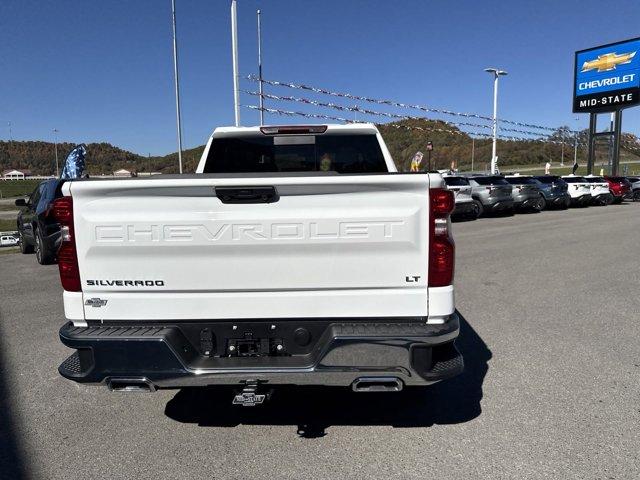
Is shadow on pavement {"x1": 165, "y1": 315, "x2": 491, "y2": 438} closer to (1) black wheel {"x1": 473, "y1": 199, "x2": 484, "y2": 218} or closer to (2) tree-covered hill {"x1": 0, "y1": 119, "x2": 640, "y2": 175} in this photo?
(1) black wheel {"x1": 473, "y1": 199, "x2": 484, "y2": 218}

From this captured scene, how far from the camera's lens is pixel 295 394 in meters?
3.92

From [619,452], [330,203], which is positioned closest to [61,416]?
[330,203]

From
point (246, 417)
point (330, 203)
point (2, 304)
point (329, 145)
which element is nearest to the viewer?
point (330, 203)

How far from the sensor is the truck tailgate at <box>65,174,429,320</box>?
8.96 ft

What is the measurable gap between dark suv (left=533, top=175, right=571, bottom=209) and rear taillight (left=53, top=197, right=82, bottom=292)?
71.3 ft

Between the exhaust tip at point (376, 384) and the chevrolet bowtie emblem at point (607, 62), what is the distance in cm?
3924

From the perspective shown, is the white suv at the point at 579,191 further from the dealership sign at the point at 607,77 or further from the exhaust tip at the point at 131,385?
the exhaust tip at the point at 131,385

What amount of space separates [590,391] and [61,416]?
13.1ft

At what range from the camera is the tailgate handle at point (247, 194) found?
2.74 m

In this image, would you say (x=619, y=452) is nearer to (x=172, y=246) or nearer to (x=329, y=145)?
(x=172, y=246)

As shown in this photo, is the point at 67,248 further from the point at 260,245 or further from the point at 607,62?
the point at 607,62

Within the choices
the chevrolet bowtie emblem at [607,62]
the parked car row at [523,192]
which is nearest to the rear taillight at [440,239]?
the parked car row at [523,192]

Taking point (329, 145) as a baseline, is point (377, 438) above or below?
below

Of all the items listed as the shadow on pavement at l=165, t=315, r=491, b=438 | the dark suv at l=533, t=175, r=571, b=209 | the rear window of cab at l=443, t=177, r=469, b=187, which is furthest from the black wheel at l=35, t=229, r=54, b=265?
the dark suv at l=533, t=175, r=571, b=209
